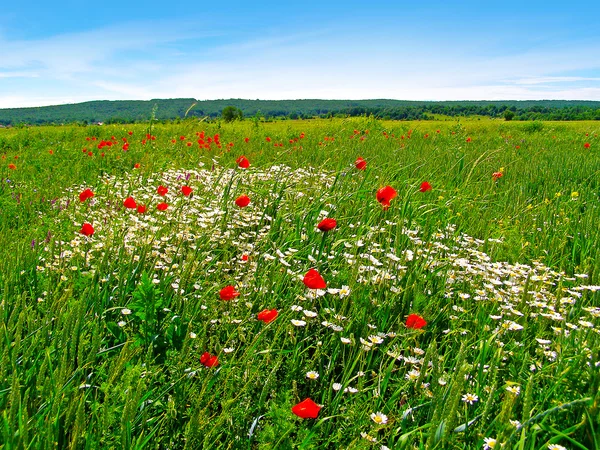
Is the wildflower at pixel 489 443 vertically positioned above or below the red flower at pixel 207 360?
below

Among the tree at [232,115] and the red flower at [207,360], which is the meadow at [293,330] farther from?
the tree at [232,115]

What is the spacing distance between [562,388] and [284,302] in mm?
1336

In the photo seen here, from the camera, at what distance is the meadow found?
4.96ft

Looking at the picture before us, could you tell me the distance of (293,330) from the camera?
2.29 meters

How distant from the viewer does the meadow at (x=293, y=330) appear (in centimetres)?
151

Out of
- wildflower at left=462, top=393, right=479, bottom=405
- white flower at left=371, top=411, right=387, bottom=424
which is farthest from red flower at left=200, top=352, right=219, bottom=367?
wildflower at left=462, top=393, right=479, bottom=405

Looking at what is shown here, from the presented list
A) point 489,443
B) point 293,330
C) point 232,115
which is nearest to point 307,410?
point 489,443

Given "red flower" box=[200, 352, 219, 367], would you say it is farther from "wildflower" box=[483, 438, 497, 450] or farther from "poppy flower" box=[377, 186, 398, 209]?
"poppy flower" box=[377, 186, 398, 209]

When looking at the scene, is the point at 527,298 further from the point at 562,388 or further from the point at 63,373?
the point at 63,373

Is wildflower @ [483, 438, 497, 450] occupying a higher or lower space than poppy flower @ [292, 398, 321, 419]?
lower

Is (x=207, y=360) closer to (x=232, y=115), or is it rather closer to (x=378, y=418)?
(x=378, y=418)

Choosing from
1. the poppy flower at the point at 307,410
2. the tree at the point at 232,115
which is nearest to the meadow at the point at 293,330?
the poppy flower at the point at 307,410

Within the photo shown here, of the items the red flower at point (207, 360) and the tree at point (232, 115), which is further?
the tree at point (232, 115)

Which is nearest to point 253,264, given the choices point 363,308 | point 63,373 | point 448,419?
point 363,308
